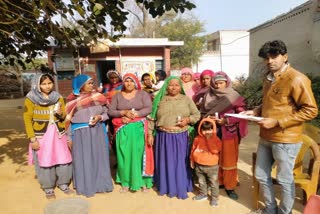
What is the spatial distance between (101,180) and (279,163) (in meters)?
2.29

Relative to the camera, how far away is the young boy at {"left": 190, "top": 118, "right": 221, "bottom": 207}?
3.21 m

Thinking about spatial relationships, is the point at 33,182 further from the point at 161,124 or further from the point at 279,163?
the point at 279,163

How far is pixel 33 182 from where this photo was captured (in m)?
4.21

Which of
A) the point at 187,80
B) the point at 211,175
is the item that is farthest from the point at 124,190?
the point at 187,80

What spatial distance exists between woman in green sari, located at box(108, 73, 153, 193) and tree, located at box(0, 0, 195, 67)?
2.38 ft

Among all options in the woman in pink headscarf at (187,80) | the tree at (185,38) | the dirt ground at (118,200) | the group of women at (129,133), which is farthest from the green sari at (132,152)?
the tree at (185,38)

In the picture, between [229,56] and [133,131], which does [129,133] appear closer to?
[133,131]

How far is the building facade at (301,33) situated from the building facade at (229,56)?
35.0 ft

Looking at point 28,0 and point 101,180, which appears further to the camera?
point 101,180

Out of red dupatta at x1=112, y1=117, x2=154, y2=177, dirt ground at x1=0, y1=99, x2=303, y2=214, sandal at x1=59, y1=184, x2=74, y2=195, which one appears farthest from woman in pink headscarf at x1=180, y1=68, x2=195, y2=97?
sandal at x1=59, y1=184, x2=74, y2=195

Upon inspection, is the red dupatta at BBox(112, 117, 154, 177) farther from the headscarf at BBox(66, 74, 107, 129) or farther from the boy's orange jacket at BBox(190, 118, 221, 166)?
the boy's orange jacket at BBox(190, 118, 221, 166)

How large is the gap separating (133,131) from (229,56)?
2141 cm

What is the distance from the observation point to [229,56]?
23500 mm

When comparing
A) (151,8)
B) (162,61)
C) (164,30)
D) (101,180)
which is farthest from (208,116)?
(164,30)
